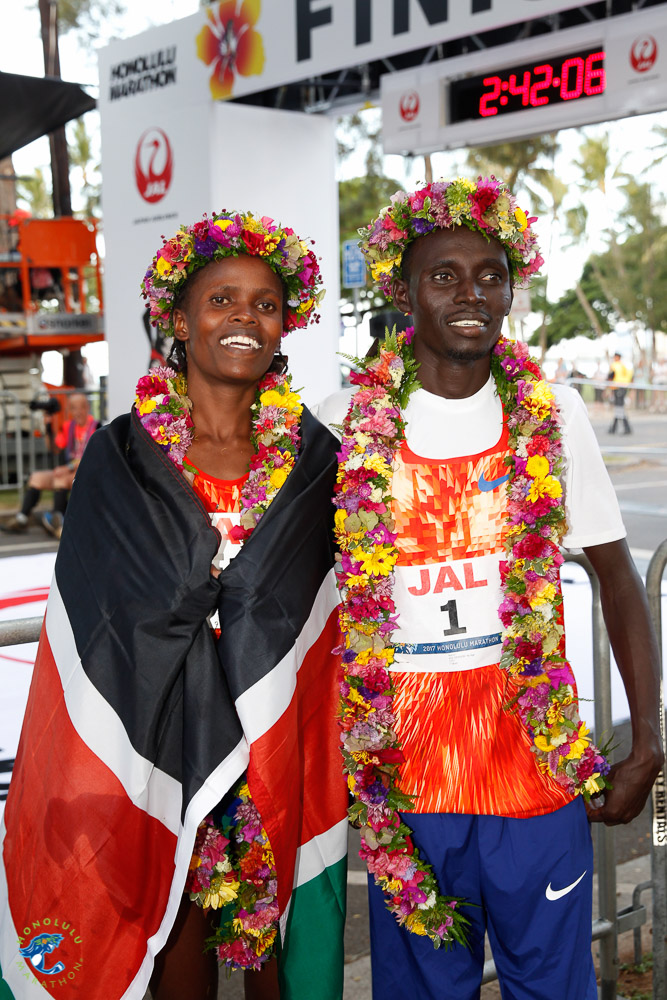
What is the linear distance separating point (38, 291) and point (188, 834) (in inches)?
538

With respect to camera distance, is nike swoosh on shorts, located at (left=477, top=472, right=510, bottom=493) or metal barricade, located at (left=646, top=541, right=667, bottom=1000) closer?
nike swoosh on shorts, located at (left=477, top=472, right=510, bottom=493)

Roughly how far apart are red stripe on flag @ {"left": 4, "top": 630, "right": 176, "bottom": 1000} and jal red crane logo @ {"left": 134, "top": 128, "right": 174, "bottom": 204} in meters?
8.80

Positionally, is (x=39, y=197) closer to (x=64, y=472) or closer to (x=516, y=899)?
(x=64, y=472)

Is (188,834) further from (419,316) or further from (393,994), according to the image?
(419,316)

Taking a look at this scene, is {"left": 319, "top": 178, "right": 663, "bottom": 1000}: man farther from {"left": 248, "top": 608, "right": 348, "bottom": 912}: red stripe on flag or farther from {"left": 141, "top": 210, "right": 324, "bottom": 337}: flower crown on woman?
{"left": 141, "top": 210, "right": 324, "bottom": 337}: flower crown on woman

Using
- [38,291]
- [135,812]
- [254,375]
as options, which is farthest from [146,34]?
[135,812]

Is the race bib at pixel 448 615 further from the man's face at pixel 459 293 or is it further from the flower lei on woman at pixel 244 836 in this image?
the man's face at pixel 459 293

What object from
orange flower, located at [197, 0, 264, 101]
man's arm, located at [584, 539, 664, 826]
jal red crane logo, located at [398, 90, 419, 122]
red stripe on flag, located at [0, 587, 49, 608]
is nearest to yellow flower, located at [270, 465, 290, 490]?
man's arm, located at [584, 539, 664, 826]

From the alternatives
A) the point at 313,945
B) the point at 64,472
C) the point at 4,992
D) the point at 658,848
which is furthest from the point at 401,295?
the point at 64,472

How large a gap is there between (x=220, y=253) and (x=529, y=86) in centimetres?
670

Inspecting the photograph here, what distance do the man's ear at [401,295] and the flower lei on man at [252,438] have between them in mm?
255

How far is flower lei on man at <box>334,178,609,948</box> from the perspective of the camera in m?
2.16

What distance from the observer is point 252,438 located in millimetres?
2434

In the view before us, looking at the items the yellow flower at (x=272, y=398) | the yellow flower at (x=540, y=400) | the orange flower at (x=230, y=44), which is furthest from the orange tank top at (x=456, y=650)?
the orange flower at (x=230, y=44)
